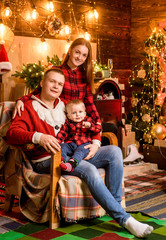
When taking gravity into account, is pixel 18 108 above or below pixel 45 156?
above

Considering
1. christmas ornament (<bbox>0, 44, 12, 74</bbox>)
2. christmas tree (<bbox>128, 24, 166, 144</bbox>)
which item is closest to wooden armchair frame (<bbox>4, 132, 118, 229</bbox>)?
christmas ornament (<bbox>0, 44, 12, 74</bbox>)

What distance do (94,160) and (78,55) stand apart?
0.88m

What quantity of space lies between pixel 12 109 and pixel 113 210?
109 centimetres

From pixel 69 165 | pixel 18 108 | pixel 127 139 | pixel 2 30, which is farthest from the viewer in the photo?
pixel 127 139

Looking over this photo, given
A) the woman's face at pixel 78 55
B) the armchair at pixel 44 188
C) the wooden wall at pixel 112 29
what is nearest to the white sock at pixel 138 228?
the armchair at pixel 44 188

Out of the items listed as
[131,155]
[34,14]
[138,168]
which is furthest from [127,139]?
[34,14]

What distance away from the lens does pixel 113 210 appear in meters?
2.27

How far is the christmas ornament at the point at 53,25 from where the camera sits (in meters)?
4.67

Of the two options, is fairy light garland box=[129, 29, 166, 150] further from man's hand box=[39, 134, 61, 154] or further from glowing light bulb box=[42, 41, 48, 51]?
man's hand box=[39, 134, 61, 154]

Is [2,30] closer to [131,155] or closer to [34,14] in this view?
[34,14]

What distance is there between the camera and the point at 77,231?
2.37m

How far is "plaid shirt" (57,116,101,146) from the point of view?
263cm

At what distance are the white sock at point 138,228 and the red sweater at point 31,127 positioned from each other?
0.74m

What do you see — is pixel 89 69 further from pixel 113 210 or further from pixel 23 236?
pixel 23 236
